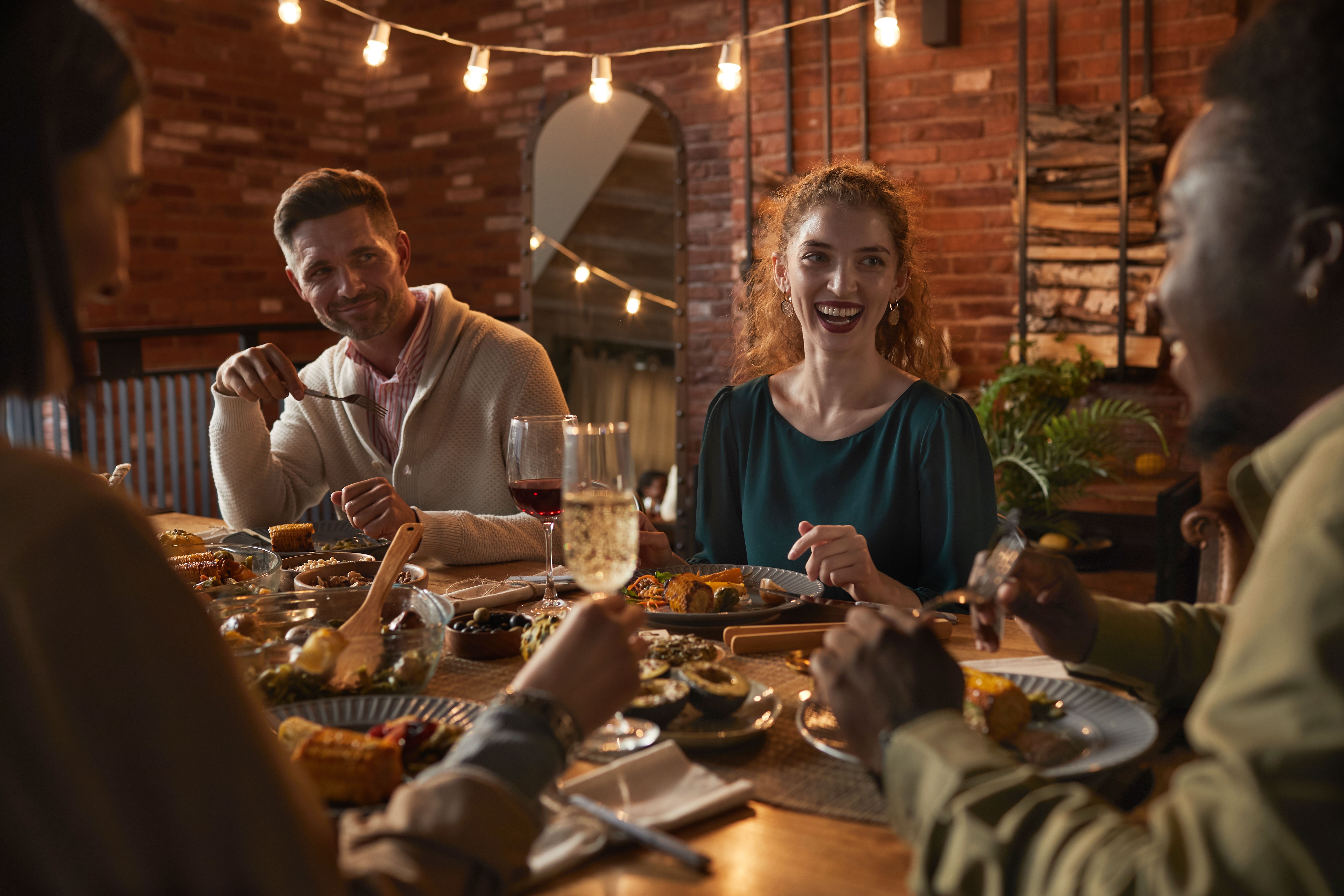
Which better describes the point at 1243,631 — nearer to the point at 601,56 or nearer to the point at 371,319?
the point at 371,319

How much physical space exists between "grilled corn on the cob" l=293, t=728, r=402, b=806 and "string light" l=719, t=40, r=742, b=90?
3.00 m

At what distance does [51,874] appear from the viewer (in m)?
0.53

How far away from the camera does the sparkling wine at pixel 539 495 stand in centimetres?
144

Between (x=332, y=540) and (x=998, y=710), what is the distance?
142 centimetres

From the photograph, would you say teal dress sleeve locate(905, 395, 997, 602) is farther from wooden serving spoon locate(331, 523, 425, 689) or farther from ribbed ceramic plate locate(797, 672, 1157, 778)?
wooden serving spoon locate(331, 523, 425, 689)

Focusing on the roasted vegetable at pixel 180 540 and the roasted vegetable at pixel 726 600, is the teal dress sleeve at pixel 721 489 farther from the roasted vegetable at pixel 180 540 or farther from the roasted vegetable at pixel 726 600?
the roasted vegetable at pixel 180 540

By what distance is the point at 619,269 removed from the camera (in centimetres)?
512

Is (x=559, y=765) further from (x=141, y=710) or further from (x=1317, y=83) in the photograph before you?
(x=1317, y=83)

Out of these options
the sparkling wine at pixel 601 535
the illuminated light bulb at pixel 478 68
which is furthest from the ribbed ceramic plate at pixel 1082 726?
the illuminated light bulb at pixel 478 68

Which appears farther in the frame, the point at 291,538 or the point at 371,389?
the point at 371,389

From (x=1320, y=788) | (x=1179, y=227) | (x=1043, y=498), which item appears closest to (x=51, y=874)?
(x=1320, y=788)

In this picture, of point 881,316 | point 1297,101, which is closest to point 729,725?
point 1297,101

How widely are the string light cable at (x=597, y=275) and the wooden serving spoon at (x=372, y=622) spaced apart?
139 inches

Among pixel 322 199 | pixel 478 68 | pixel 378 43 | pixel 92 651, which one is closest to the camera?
pixel 92 651
